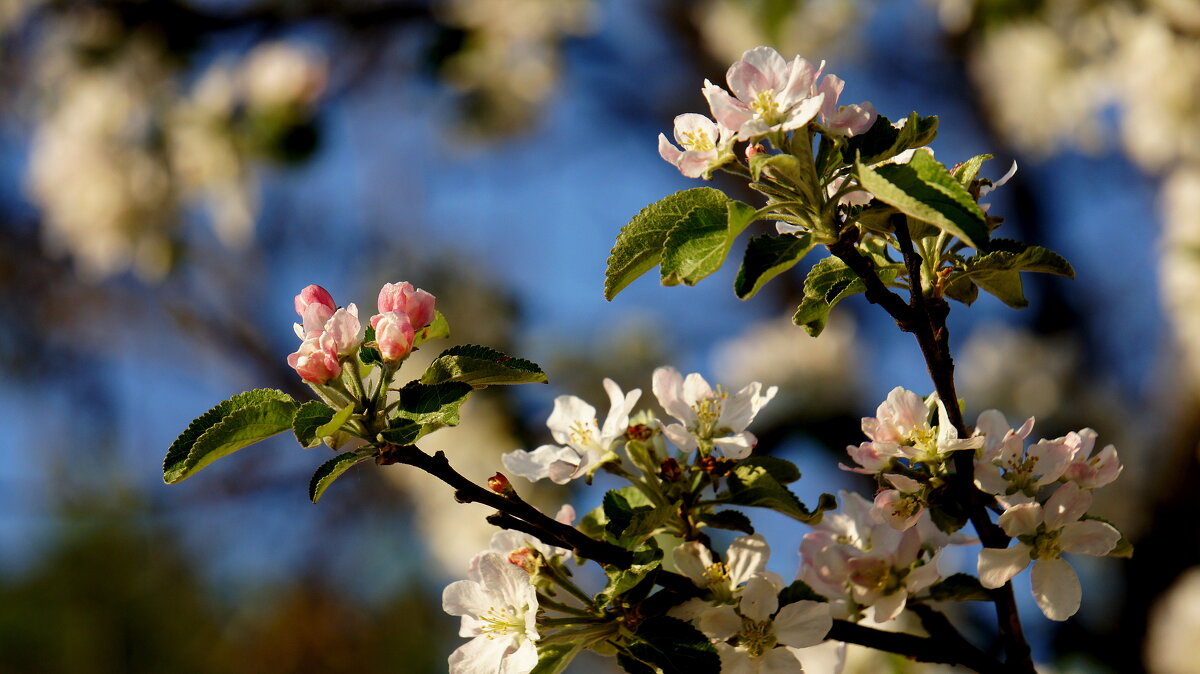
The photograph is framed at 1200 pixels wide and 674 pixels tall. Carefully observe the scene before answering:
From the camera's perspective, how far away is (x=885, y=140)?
0.57 metres

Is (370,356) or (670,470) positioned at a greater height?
(370,356)

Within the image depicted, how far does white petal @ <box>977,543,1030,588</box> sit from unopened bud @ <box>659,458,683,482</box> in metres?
0.18

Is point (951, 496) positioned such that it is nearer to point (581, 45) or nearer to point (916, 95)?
point (581, 45)

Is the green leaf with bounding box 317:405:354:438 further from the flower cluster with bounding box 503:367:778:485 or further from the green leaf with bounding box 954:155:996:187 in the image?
the green leaf with bounding box 954:155:996:187

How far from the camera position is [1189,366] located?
2.60m

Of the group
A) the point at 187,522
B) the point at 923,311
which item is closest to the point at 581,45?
the point at 187,522

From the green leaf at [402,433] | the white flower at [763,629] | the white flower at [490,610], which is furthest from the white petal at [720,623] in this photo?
the green leaf at [402,433]

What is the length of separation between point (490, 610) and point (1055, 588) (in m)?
0.33

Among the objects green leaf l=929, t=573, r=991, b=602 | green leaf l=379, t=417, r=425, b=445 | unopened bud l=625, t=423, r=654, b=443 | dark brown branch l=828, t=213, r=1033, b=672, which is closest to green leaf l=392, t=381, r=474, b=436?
green leaf l=379, t=417, r=425, b=445

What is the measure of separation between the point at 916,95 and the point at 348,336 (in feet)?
14.9

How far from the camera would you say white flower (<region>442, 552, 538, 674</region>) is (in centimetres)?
60

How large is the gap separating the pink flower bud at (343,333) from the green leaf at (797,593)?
0.29 meters

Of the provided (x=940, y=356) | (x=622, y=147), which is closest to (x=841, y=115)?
(x=940, y=356)

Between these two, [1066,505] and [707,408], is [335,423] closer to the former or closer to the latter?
[707,408]
